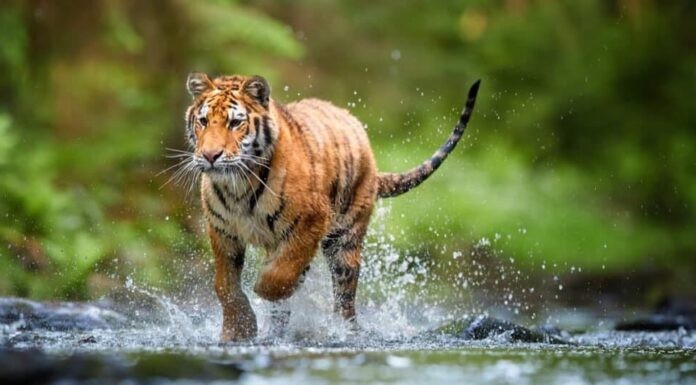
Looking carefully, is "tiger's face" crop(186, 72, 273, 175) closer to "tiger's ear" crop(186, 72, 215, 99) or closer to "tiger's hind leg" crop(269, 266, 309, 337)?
"tiger's ear" crop(186, 72, 215, 99)

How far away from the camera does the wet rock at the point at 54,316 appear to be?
7.66 metres

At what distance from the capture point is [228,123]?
689cm

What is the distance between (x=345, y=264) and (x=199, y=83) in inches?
62.9

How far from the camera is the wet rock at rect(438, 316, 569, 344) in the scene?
294 inches

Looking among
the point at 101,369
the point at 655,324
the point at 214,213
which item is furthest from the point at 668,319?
the point at 101,369

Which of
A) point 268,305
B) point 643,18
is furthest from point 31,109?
point 643,18

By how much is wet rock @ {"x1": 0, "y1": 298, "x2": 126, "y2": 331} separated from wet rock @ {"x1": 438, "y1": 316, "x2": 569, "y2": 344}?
2.05 metres

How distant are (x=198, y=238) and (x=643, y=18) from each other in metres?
6.32

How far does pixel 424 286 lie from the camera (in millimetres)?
11602

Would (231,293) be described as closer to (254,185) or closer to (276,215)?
(276,215)

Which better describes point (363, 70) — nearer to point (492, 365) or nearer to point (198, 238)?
point (198, 238)

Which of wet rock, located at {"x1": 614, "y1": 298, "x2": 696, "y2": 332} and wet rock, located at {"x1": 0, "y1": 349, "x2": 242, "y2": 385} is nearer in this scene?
wet rock, located at {"x1": 0, "y1": 349, "x2": 242, "y2": 385}

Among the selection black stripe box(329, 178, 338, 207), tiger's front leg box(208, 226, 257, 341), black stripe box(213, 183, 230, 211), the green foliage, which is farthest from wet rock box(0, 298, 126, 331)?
the green foliage

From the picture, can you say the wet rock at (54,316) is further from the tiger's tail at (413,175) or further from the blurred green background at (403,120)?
the blurred green background at (403,120)
